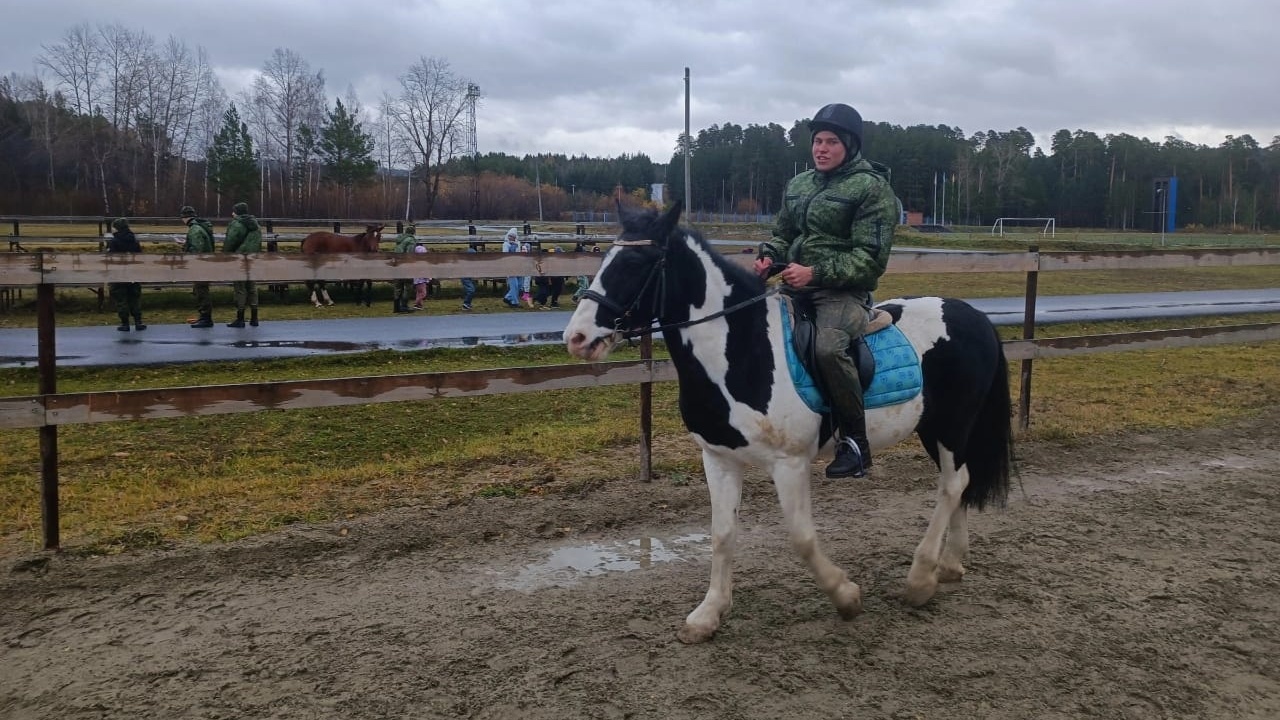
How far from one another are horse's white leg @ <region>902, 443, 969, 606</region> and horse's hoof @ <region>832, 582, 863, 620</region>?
396 mm

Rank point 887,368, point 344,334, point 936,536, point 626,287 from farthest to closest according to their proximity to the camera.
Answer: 1. point 344,334
2. point 936,536
3. point 887,368
4. point 626,287

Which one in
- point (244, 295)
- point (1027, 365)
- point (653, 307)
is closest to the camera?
point (653, 307)

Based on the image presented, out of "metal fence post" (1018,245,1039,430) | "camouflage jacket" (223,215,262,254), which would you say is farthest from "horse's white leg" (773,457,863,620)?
"camouflage jacket" (223,215,262,254)

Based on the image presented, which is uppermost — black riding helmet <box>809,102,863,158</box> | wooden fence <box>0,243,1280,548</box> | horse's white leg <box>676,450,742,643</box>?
black riding helmet <box>809,102,863,158</box>

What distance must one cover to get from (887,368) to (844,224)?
768 mm

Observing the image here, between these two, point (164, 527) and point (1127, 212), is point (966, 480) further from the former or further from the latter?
point (1127, 212)

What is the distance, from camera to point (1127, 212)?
265 feet

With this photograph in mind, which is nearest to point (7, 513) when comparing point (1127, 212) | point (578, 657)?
point (578, 657)

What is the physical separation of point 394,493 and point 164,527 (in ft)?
4.83

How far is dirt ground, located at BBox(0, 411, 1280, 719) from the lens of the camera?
139 inches

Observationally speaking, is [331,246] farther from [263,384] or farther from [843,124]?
[843,124]

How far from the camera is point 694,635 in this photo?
13.2 ft

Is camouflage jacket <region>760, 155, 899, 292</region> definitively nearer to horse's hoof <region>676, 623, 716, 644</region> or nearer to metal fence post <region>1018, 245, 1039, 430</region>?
horse's hoof <region>676, 623, 716, 644</region>

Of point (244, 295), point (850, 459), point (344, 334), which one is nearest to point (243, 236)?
point (244, 295)
